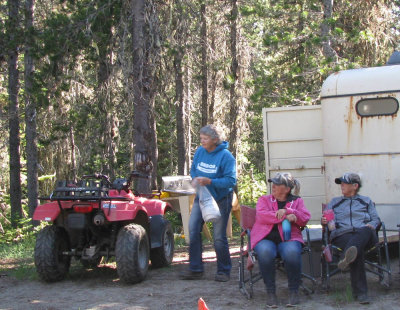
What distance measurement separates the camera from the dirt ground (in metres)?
5.31

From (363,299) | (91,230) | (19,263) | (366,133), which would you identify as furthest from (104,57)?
(363,299)

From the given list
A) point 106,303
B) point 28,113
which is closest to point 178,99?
point 28,113

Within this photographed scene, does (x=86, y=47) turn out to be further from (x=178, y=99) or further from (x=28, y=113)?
(x=178, y=99)

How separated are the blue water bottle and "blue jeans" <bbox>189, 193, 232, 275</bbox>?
105 centimetres

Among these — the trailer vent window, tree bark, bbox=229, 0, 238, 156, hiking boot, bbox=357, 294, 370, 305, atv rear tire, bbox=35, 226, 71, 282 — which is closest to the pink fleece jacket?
hiking boot, bbox=357, 294, 370, 305

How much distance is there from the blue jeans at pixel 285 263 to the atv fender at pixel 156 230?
6.71 feet

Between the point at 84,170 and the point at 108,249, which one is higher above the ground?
the point at 84,170

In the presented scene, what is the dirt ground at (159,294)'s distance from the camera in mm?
5309

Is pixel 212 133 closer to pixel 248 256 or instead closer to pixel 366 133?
pixel 248 256

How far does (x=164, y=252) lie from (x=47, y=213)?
5.36ft

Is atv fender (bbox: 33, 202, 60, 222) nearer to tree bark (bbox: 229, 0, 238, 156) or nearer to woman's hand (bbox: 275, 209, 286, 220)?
woman's hand (bbox: 275, 209, 286, 220)

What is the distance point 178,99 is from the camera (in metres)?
16.6

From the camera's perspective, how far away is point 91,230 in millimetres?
6375

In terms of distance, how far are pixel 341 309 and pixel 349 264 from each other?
1.40 ft
